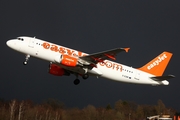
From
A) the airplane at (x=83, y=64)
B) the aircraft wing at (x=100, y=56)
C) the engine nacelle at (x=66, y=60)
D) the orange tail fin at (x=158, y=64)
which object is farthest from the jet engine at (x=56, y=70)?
the orange tail fin at (x=158, y=64)

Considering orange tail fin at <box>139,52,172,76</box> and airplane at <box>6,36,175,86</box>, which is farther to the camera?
orange tail fin at <box>139,52,172,76</box>

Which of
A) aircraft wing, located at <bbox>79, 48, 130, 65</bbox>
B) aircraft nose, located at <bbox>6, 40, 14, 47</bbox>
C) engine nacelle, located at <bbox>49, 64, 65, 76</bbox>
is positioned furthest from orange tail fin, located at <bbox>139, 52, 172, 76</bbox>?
aircraft nose, located at <bbox>6, 40, 14, 47</bbox>

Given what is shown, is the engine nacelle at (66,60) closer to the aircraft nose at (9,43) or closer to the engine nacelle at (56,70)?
the engine nacelle at (56,70)

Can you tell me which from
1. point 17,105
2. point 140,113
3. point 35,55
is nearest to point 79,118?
point 17,105

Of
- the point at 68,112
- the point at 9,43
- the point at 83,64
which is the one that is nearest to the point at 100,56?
the point at 83,64

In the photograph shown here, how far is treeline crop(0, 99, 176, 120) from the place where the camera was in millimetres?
96750

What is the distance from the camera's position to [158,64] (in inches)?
2147

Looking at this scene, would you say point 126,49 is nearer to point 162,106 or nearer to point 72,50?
point 72,50

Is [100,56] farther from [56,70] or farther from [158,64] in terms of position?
[158,64]

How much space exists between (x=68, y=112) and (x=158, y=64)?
62683mm

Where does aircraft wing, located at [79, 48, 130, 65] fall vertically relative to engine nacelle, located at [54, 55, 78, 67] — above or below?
above

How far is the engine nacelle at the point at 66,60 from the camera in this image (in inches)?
1750

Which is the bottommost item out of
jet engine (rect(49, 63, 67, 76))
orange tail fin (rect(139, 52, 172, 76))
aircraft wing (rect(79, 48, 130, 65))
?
jet engine (rect(49, 63, 67, 76))

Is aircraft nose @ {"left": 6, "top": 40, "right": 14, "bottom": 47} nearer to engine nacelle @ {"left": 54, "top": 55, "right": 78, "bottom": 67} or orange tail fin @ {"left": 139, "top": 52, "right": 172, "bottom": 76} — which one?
engine nacelle @ {"left": 54, "top": 55, "right": 78, "bottom": 67}
